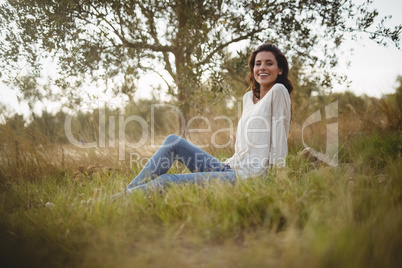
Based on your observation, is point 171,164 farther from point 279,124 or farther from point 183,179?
point 279,124

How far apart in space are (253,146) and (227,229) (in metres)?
1.04

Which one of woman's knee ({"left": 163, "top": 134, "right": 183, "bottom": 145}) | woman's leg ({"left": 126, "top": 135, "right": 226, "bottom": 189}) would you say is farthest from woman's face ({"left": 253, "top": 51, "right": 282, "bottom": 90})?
woman's knee ({"left": 163, "top": 134, "right": 183, "bottom": 145})

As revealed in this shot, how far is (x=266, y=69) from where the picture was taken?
2.79 meters

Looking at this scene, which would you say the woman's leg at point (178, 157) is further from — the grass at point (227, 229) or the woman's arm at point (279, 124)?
the woman's arm at point (279, 124)

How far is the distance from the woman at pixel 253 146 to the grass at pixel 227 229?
0.58 ft

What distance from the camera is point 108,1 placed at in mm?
3791

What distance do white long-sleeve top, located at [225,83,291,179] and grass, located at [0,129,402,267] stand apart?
0.58 feet

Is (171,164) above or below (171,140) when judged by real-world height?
below

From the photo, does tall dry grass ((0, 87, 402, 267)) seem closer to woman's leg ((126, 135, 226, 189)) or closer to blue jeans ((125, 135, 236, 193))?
blue jeans ((125, 135, 236, 193))

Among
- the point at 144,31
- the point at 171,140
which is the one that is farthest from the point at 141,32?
the point at 171,140

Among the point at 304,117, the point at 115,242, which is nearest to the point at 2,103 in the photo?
the point at 115,242

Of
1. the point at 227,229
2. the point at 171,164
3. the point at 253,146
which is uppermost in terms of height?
the point at 253,146

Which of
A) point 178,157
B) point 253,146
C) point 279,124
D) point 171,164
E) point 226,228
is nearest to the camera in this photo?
point 226,228

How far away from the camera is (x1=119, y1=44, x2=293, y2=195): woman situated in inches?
92.2
